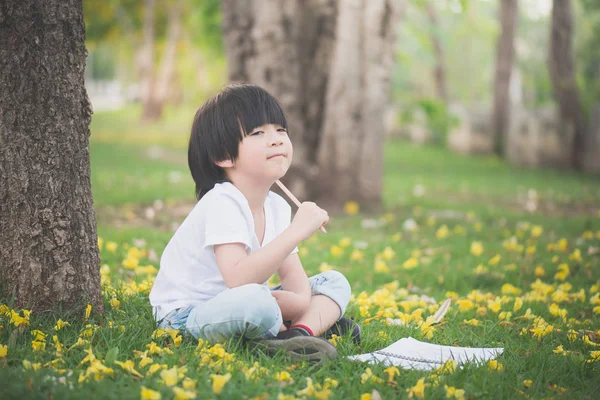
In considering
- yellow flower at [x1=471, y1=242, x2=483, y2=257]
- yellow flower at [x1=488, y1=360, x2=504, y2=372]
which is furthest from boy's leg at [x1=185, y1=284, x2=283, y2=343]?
yellow flower at [x1=471, y1=242, x2=483, y2=257]

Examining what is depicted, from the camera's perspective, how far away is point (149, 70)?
27562 mm

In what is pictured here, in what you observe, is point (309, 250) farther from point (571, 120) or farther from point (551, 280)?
point (571, 120)

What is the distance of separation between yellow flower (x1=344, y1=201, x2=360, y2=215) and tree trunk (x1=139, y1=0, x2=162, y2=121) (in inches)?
823

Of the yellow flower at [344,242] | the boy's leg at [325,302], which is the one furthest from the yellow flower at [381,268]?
the boy's leg at [325,302]

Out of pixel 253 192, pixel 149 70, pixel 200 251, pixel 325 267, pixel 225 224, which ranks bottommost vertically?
pixel 325 267

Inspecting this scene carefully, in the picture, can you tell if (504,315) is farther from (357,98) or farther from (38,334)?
(357,98)

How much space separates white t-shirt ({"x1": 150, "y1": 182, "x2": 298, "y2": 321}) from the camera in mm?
2809

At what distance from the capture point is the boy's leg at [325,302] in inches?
118

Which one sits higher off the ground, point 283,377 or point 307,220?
point 307,220

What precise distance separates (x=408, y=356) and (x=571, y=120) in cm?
1138

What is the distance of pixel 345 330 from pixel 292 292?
31 cm

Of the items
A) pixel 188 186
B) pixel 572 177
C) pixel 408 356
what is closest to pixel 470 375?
pixel 408 356

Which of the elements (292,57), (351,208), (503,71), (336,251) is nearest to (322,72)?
(292,57)

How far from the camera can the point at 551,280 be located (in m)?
4.97
